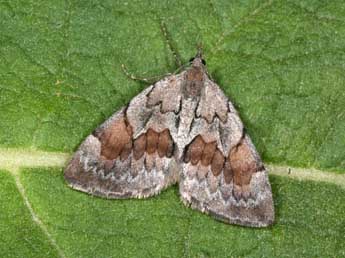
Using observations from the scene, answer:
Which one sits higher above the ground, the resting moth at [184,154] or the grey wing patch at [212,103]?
the grey wing patch at [212,103]

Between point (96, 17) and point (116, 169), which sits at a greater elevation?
point (96, 17)

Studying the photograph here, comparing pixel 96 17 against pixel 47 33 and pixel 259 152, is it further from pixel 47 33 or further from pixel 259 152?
pixel 259 152

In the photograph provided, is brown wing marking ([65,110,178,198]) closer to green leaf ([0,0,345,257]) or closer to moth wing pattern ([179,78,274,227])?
green leaf ([0,0,345,257])

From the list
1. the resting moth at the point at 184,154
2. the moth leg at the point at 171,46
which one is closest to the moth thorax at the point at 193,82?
the resting moth at the point at 184,154

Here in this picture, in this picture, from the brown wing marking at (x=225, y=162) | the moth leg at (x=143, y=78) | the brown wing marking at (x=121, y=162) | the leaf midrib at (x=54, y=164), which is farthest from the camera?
the brown wing marking at (x=225, y=162)

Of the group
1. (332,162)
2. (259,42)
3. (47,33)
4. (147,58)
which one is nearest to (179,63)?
(147,58)

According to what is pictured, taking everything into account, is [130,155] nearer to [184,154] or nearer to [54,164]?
[184,154]

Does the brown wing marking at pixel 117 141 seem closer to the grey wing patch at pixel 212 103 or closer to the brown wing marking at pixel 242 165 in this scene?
the grey wing patch at pixel 212 103
